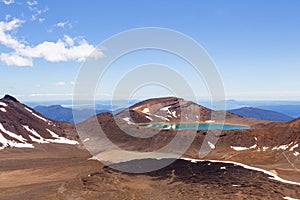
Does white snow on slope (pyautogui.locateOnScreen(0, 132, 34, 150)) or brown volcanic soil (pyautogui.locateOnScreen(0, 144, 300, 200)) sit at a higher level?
white snow on slope (pyautogui.locateOnScreen(0, 132, 34, 150))

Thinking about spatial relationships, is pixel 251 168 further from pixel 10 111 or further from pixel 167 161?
pixel 10 111

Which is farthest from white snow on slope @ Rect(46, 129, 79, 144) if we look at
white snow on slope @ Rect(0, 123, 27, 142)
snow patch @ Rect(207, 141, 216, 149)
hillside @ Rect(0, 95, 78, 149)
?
snow patch @ Rect(207, 141, 216, 149)

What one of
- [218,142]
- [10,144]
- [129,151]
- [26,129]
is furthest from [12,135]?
[218,142]

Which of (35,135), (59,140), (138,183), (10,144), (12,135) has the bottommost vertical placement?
(138,183)

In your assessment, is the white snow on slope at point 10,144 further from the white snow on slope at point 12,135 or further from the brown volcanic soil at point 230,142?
the brown volcanic soil at point 230,142

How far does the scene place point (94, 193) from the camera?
48969 mm

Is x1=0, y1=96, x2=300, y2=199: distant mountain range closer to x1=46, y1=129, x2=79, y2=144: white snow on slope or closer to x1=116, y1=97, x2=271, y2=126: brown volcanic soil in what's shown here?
x1=46, y1=129, x2=79, y2=144: white snow on slope

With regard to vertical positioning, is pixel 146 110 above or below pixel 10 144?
above

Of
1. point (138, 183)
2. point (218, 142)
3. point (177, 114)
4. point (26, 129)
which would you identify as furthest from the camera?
point (177, 114)

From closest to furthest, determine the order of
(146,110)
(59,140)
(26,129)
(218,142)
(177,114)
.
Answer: (218,142)
(26,129)
(59,140)
(177,114)
(146,110)

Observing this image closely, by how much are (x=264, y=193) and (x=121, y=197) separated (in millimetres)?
21510

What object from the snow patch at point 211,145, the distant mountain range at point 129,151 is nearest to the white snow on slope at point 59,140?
the distant mountain range at point 129,151

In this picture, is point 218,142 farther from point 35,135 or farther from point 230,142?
point 35,135

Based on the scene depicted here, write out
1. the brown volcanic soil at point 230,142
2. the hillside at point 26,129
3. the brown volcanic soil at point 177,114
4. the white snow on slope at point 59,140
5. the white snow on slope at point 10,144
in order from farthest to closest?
the brown volcanic soil at point 177,114 → the white snow on slope at point 59,140 → the hillside at point 26,129 → the white snow on slope at point 10,144 → the brown volcanic soil at point 230,142
